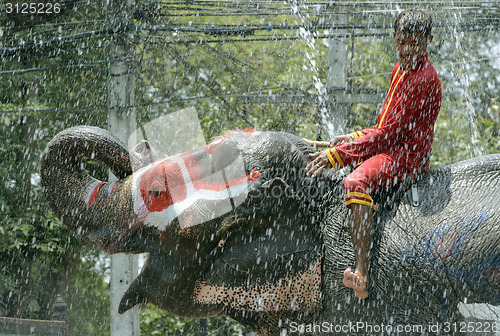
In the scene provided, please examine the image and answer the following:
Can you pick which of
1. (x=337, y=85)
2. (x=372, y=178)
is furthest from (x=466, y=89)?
(x=372, y=178)

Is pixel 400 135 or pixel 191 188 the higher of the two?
pixel 400 135

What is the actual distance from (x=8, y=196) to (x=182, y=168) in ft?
22.7

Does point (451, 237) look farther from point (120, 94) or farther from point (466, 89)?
point (466, 89)

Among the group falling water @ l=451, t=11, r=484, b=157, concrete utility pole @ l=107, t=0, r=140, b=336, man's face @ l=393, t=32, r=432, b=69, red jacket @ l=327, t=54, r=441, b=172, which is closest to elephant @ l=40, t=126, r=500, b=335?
red jacket @ l=327, t=54, r=441, b=172

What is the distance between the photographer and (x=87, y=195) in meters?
2.46

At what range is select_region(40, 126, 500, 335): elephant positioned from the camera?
2109 mm

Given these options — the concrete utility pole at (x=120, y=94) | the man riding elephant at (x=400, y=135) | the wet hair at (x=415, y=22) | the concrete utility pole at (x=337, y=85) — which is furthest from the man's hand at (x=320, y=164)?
the concrete utility pole at (x=337, y=85)

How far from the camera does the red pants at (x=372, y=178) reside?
86.2 inches

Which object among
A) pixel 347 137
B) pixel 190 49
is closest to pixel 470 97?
pixel 190 49

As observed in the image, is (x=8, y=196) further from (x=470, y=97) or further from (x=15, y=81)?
(x=470, y=97)

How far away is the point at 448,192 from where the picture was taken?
7.28 ft

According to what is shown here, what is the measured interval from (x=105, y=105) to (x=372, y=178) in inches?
286

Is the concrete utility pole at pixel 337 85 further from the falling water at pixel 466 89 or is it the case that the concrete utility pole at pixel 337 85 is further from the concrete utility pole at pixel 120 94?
the falling water at pixel 466 89

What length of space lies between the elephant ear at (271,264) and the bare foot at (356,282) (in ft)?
0.50
